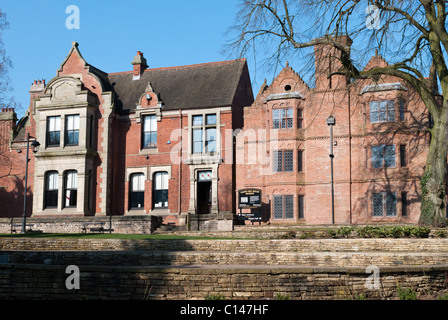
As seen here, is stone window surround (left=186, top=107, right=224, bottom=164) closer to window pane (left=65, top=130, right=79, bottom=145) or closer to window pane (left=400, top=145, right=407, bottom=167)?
window pane (left=65, top=130, right=79, bottom=145)

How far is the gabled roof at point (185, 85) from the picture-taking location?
118 ft

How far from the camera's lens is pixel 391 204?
31641 millimetres

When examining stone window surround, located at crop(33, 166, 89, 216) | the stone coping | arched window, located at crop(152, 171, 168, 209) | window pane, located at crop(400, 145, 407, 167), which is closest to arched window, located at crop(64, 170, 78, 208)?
stone window surround, located at crop(33, 166, 89, 216)

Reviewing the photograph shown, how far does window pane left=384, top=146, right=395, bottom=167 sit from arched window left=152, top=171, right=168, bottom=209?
1479cm

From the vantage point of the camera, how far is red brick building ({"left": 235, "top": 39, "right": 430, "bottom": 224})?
3164 cm

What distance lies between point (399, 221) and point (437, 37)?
11.9 metres

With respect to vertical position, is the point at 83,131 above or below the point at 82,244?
above

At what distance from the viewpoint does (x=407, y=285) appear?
1389 centimetres

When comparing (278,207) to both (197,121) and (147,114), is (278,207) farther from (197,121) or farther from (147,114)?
(147,114)

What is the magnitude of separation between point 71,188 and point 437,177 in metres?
23.9

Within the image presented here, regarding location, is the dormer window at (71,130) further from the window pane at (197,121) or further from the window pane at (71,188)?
the window pane at (197,121)
